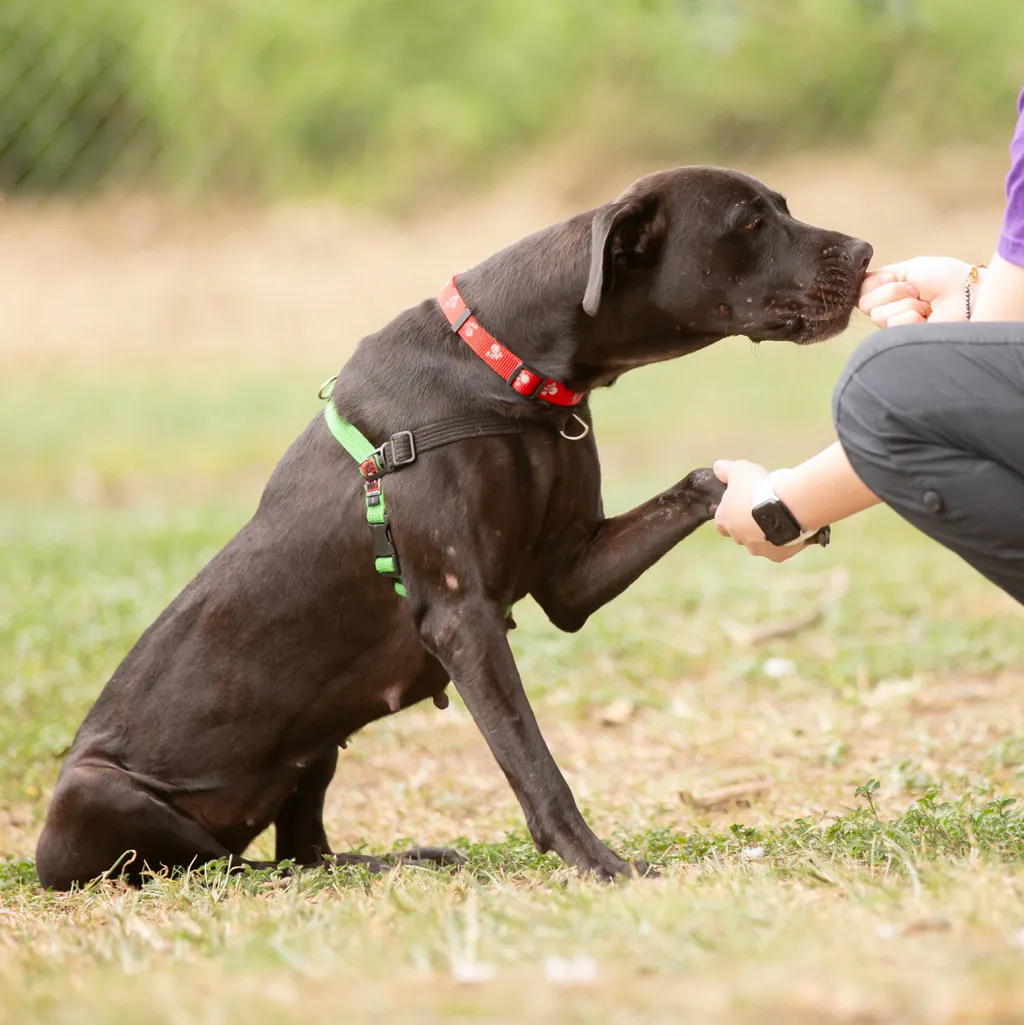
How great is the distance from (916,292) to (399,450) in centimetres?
123

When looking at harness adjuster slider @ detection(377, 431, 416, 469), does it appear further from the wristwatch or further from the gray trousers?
the gray trousers

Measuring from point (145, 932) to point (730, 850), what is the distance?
1.35 meters

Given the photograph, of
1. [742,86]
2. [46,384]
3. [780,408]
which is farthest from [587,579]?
[742,86]

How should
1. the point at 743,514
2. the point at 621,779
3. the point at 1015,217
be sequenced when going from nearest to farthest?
the point at 1015,217 < the point at 743,514 < the point at 621,779

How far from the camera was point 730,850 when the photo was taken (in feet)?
11.6

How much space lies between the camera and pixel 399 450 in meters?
3.48

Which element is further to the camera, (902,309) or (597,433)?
(597,433)

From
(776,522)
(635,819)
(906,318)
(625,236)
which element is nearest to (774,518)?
(776,522)

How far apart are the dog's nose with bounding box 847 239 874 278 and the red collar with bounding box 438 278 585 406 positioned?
712mm

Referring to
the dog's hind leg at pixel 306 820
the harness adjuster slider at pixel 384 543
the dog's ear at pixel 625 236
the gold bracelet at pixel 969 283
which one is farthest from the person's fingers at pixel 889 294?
the dog's hind leg at pixel 306 820

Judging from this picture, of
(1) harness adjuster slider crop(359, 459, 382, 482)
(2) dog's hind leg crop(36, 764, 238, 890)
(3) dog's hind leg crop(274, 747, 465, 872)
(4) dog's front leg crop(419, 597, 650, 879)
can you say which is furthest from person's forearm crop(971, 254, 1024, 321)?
(2) dog's hind leg crop(36, 764, 238, 890)

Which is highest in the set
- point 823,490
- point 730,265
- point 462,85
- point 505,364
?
point 462,85

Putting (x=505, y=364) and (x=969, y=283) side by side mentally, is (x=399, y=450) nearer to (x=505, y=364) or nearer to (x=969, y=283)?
(x=505, y=364)

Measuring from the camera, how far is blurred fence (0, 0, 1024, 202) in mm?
18047
